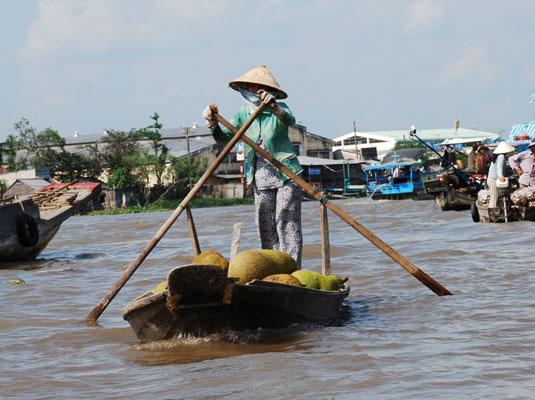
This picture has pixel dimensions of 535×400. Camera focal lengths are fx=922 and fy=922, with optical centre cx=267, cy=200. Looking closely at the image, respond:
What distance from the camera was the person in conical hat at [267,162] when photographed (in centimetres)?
594

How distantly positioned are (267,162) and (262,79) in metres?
Result: 0.55

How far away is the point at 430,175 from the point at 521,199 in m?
17.8

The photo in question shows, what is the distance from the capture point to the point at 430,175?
30438mm

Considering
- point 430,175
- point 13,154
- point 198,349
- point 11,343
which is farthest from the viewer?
point 13,154

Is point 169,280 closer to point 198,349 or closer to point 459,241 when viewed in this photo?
point 198,349

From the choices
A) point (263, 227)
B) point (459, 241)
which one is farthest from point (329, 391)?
point (459, 241)

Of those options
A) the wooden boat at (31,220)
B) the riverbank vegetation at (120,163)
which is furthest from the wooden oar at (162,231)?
the riverbank vegetation at (120,163)

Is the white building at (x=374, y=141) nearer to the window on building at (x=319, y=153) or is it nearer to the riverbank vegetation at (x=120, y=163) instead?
the window on building at (x=319, y=153)

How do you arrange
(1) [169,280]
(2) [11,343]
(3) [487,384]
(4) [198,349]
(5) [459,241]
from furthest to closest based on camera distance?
(5) [459,241]
(2) [11,343]
(4) [198,349]
(1) [169,280]
(3) [487,384]

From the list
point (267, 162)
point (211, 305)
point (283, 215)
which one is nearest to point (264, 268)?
point (211, 305)

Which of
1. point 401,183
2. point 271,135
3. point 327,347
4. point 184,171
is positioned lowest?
point 327,347

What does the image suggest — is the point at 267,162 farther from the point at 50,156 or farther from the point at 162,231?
the point at 50,156

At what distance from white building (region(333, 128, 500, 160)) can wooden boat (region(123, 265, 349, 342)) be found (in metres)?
49.9

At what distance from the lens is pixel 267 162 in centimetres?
605
